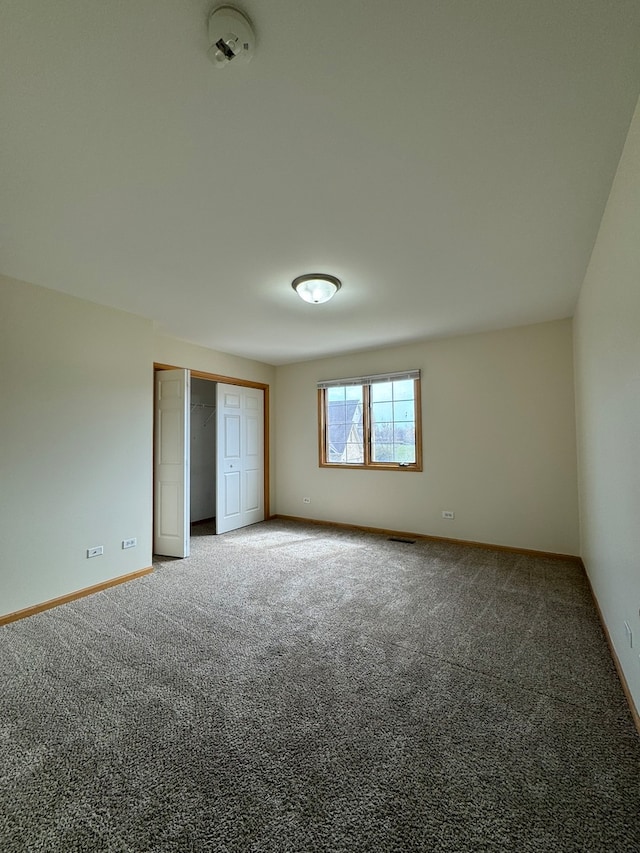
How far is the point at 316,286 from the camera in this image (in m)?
2.79

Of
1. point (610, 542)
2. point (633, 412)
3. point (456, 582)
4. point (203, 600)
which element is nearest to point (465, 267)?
point (633, 412)

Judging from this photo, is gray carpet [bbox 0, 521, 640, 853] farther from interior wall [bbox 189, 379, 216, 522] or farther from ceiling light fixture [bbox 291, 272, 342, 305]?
interior wall [bbox 189, 379, 216, 522]

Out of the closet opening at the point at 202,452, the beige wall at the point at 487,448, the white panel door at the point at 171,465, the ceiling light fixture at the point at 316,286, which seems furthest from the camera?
the closet opening at the point at 202,452

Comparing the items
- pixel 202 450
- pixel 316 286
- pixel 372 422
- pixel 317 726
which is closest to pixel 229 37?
pixel 316 286

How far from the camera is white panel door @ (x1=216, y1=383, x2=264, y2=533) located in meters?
5.22

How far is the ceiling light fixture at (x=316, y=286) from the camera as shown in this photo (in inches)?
108

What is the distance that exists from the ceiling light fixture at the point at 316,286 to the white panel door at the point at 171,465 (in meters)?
1.96

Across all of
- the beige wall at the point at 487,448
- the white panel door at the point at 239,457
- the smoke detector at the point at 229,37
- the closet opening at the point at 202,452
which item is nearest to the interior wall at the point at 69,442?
the white panel door at the point at 239,457

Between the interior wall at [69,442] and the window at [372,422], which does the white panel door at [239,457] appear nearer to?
the window at [372,422]

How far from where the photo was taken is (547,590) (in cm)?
305

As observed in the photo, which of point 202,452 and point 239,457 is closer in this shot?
point 239,457

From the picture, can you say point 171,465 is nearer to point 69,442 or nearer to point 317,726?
point 69,442

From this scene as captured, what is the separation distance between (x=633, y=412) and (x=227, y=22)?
6.97 feet

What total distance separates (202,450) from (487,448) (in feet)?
15.0
